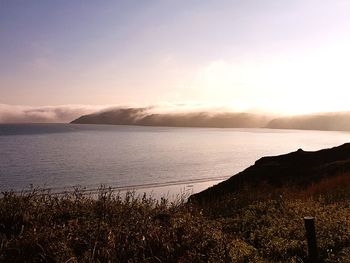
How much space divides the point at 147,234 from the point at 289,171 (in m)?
28.0

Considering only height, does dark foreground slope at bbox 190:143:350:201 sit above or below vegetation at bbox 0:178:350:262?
below

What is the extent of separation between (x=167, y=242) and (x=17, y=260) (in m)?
2.90

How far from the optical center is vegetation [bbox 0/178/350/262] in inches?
307

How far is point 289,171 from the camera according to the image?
34.3 metres

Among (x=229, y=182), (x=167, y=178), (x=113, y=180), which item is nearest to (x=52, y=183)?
(x=113, y=180)

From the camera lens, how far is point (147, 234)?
27.6 feet

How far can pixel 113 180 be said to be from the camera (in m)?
52.7

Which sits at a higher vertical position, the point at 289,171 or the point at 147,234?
the point at 147,234

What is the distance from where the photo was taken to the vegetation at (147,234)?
7789mm

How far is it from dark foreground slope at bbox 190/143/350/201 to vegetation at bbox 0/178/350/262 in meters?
16.5

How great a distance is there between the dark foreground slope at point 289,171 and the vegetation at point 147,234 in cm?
1654

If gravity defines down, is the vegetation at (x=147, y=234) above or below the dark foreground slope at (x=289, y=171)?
above

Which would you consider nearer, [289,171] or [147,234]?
[147,234]

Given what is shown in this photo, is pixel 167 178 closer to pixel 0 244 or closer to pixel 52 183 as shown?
pixel 52 183
